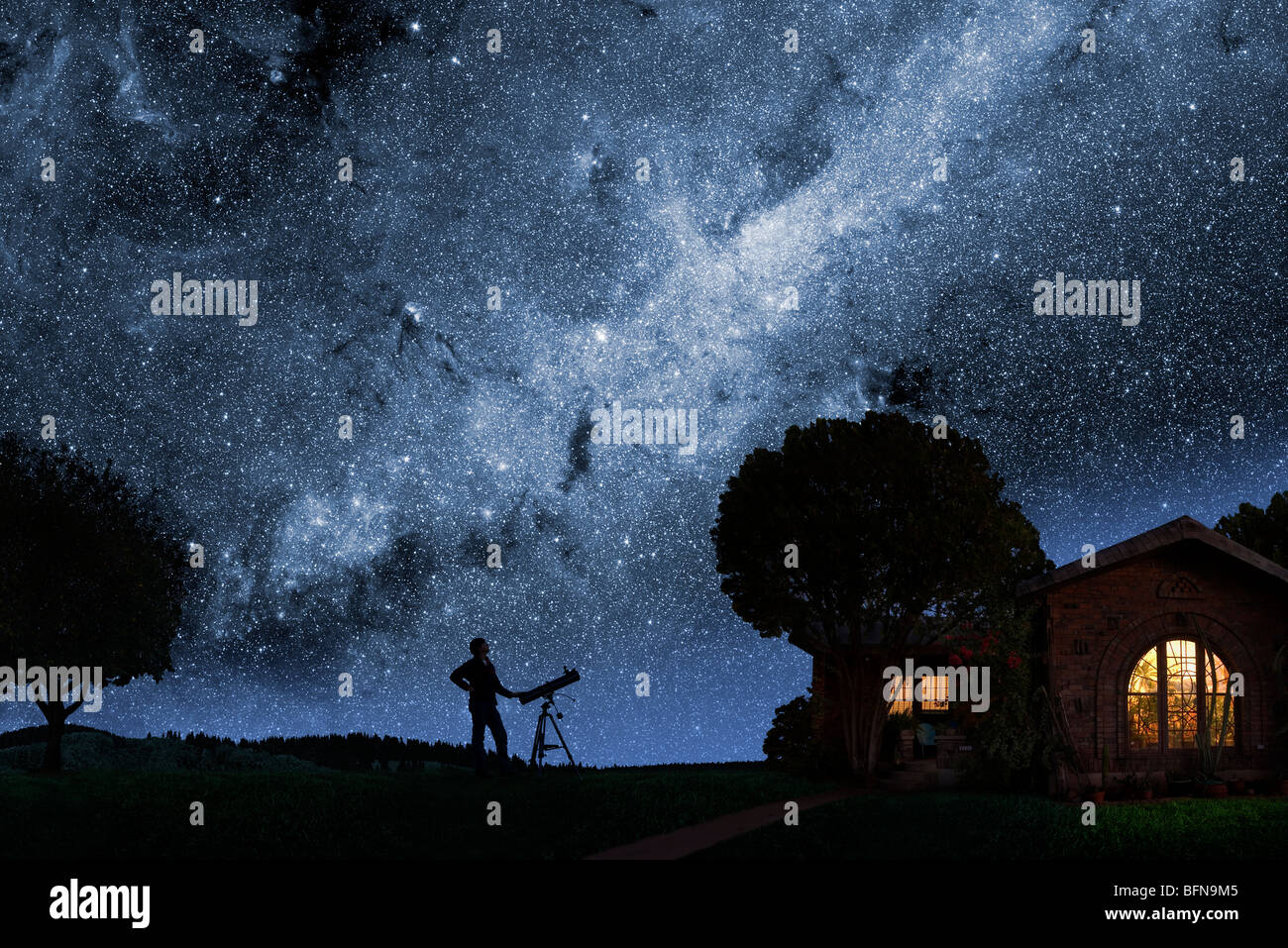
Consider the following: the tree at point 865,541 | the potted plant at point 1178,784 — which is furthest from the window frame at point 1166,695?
the tree at point 865,541

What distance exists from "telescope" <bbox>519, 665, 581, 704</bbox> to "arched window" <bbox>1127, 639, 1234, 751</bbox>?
12.8 metres

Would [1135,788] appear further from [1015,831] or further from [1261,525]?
[1261,525]

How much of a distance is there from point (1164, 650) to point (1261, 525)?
73.2 feet

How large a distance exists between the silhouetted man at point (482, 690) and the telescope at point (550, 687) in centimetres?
23

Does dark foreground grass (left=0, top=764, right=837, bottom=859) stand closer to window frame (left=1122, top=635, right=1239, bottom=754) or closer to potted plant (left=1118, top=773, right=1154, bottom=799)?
potted plant (left=1118, top=773, right=1154, bottom=799)

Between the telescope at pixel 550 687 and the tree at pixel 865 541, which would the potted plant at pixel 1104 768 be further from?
the telescope at pixel 550 687

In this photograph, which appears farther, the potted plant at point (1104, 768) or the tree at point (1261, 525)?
the tree at point (1261, 525)

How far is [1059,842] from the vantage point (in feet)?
51.1

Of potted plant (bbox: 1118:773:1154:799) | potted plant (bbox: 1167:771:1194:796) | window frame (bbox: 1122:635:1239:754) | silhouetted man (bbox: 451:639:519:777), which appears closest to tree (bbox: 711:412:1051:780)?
window frame (bbox: 1122:635:1239:754)

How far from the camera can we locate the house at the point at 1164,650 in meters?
23.2

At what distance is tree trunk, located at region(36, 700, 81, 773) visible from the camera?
26891 millimetres

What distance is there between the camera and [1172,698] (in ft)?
77.8

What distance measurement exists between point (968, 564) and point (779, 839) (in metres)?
10.8
